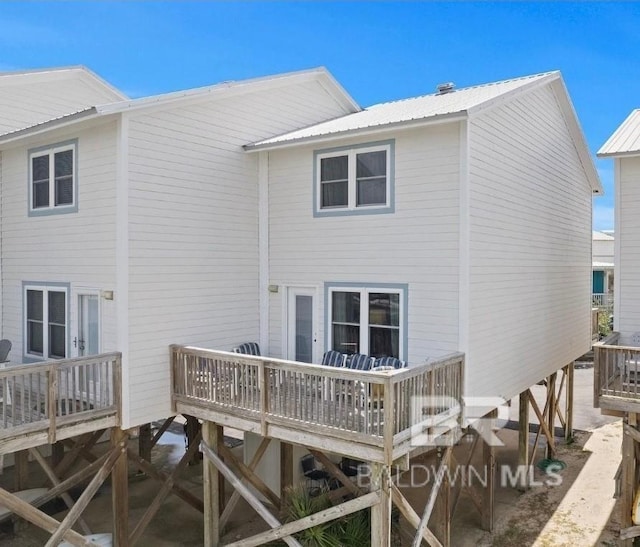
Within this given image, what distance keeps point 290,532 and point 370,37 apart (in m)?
14.7

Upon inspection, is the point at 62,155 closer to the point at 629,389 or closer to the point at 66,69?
the point at 66,69

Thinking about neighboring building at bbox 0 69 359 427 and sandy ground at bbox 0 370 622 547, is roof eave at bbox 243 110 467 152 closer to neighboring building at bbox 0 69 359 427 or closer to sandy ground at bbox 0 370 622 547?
neighboring building at bbox 0 69 359 427

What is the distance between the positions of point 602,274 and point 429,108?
2925 centimetres

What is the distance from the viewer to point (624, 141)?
11.1m

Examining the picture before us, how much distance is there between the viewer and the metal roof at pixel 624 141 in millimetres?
10523

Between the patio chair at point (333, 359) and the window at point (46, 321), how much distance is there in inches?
197

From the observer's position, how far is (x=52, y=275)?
34.8 ft

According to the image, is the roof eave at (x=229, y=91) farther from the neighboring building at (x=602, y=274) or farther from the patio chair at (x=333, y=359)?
the neighboring building at (x=602, y=274)

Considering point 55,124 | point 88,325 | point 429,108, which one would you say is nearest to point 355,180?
point 429,108

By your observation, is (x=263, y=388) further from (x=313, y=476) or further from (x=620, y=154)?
(x=620, y=154)

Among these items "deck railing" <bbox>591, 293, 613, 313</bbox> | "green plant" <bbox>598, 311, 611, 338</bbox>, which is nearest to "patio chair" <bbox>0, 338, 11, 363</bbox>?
"green plant" <bbox>598, 311, 611, 338</bbox>

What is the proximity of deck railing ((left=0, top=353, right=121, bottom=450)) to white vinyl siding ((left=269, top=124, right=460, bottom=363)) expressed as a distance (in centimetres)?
384

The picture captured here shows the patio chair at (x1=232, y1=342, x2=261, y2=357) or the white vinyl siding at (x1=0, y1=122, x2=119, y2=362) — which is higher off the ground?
the white vinyl siding at (x1=0, y1=122, x2=119, y2=362)

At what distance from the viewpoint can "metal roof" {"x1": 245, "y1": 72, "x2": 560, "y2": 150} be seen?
905cm
